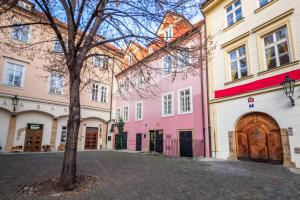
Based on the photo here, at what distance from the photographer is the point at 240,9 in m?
11.3

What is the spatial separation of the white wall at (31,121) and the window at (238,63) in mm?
16917

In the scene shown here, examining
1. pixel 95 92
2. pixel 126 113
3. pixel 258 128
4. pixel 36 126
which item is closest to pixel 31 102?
pixel 36 126

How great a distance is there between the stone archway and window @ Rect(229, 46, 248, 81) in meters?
2.32

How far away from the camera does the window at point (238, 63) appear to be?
10570 millimetres

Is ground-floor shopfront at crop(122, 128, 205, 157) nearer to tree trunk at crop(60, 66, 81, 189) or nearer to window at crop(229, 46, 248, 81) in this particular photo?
window at crop(229, 46, 248, 81)

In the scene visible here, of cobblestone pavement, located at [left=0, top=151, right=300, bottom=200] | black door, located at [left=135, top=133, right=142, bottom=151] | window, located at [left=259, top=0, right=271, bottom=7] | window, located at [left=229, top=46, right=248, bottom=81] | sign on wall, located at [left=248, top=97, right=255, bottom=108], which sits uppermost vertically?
window, located at [left=259, top=0, right=271, bottom=7]

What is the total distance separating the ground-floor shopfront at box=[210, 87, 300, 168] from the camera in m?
8.09

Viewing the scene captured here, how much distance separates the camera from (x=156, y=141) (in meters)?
16.6

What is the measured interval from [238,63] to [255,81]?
1688 mm

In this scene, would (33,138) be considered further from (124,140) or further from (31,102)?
(124,140)

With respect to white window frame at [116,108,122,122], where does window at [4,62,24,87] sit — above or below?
above

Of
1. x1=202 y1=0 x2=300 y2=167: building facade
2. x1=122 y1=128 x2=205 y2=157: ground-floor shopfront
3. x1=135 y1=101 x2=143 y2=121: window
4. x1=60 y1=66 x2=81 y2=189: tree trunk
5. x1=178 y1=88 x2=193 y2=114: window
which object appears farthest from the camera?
x1=135 y1=101 x2=143 y2=121: window

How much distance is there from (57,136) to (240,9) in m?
18.8

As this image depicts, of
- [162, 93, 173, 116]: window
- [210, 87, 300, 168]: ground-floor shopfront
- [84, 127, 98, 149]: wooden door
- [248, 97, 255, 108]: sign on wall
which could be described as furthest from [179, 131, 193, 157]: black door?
[84, 127, 98, 149]: wooden door
